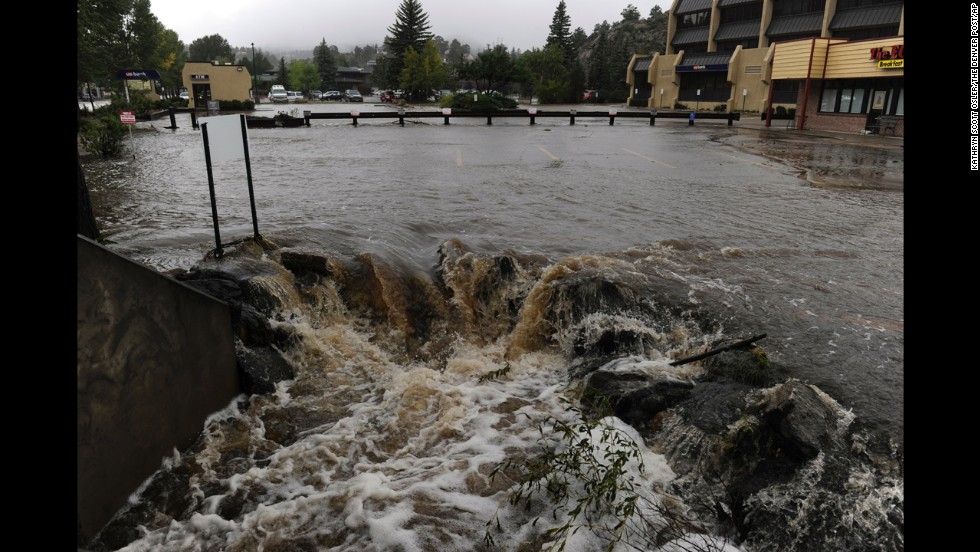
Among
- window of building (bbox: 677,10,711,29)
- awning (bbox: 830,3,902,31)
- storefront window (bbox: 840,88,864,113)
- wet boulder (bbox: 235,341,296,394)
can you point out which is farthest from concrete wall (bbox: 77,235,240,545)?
window of building (bbox: 677,10,711,29)

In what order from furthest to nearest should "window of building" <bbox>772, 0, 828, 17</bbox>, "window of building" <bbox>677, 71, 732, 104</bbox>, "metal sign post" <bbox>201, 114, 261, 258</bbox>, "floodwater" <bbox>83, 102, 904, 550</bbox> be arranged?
"window of building" <bbox>677, 71, 732, 104</bbox> < "window of building" <bbox>772, 0, 828, 17</bbox> < "metal sign post" <bbox>201, 114, 261, 258</bbox> < "floodwater" <bbox>83, 102, 904, 550</bbox>

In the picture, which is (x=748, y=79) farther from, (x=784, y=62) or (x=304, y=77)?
(x=304, y=77)

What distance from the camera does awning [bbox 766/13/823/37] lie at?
167 feet

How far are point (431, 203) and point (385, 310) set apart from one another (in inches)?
216

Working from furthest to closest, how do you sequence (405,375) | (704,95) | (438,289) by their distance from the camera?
(704,95) → (438,289) → (405,375)

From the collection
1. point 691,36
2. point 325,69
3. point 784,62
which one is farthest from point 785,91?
point 325,69

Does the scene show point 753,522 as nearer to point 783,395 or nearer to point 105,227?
point 783,395

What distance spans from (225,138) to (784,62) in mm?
34561

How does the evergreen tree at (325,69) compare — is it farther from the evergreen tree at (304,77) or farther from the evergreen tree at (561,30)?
the evergreen tree at (561,30)

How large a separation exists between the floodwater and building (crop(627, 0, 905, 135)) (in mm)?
9459

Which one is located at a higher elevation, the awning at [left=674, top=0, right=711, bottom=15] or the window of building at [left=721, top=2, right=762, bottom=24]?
the awning at [left=674, top=0, right=711, bottom=15]

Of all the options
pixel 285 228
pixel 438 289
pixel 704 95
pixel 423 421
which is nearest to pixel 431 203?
pixel 285 228

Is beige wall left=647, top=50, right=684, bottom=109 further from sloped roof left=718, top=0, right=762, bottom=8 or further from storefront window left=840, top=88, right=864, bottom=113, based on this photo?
storefront window left=840, top=88, right=864, bottom=113

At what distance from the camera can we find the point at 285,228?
31.8ft
